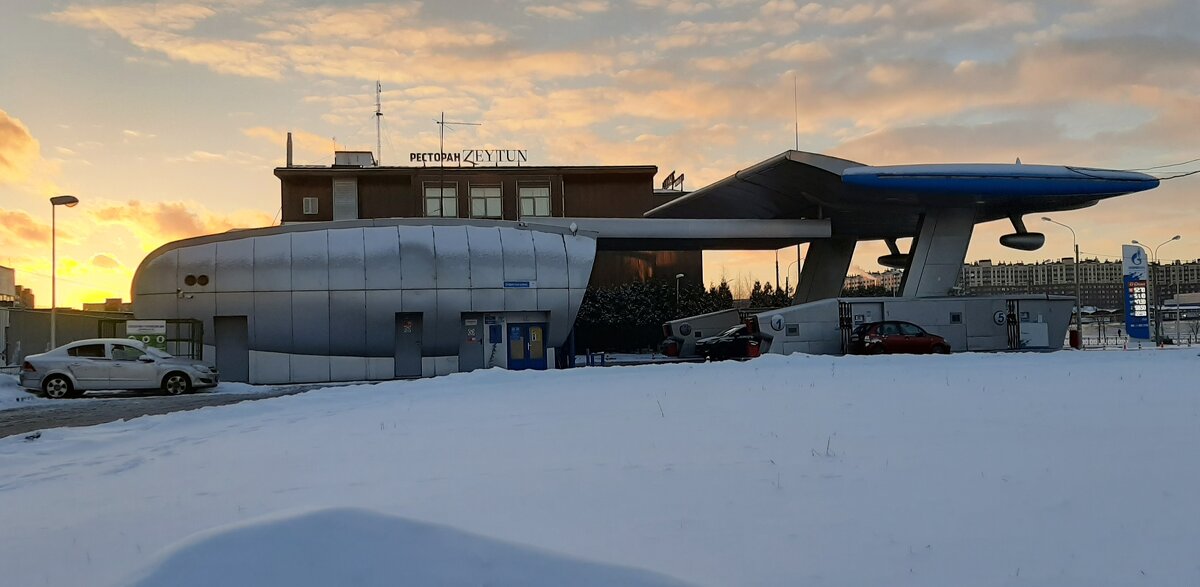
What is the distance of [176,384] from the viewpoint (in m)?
23.7

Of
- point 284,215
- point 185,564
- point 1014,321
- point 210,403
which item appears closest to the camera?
point 185,564

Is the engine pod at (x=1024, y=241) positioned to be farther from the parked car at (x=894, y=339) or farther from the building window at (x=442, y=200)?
the building window at (x=442, y=200)

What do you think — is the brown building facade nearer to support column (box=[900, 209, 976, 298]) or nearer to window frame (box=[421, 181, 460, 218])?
window frame (box=[421, 181, 460, 218])

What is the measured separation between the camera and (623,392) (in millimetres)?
14641

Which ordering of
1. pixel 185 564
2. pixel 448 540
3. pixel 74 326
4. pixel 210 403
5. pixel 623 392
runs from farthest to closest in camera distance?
pixel 74 326
pixel 210 403
pixel 623 392
pixel 448 540
pixel 185 564

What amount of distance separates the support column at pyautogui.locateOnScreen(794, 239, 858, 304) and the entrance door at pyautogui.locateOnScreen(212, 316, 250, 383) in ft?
82.1

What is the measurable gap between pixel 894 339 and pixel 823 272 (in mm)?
13277

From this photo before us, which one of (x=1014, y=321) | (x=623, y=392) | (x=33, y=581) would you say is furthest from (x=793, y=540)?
(x=1014, y=321)

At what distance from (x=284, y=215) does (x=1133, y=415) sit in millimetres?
53534

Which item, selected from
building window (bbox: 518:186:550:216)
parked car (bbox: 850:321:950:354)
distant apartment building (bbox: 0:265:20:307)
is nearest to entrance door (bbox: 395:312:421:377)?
parked car (bbox: 850:321:950:354)

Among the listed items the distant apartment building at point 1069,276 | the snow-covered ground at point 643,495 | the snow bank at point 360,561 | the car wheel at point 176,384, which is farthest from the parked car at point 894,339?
the distant apartment building at point 1069,276

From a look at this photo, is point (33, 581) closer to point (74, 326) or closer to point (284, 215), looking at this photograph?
point (74, 326)

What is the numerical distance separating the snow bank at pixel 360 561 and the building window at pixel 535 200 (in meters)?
50.0

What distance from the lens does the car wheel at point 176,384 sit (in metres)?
23.5
